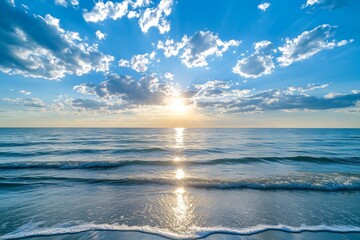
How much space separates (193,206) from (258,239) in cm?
268

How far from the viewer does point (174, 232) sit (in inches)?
194

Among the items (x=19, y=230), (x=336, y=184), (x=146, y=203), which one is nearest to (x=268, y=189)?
(x=336, y=184)

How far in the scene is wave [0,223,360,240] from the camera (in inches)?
188

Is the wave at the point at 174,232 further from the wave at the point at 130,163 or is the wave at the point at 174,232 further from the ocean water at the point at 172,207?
the wave at the point at 130,163

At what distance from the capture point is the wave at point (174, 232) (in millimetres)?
4781

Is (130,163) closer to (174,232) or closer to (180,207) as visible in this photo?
(180,207)

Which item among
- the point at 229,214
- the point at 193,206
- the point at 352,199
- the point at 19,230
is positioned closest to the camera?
the point at 19,230

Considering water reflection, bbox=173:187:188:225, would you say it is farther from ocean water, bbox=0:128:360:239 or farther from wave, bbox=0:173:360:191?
wave, bbox=0:173:360:191

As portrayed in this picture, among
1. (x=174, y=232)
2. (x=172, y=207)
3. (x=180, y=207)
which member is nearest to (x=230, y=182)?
(x=180, y=207)

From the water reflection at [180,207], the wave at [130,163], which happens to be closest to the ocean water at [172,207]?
the water reflection at [180,207]

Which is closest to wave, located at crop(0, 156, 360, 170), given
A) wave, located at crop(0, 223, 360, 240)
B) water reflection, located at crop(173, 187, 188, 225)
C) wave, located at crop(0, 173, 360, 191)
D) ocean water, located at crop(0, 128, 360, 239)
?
ocean water, located at crop(0, 128, 360, 239)

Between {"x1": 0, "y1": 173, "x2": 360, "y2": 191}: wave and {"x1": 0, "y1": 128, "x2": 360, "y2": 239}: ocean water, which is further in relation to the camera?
{"x1": 0, "y1": 173, "x2": 360, "y2": 191}: wave

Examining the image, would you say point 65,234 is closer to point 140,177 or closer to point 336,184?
point 140,177

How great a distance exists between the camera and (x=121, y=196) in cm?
767
